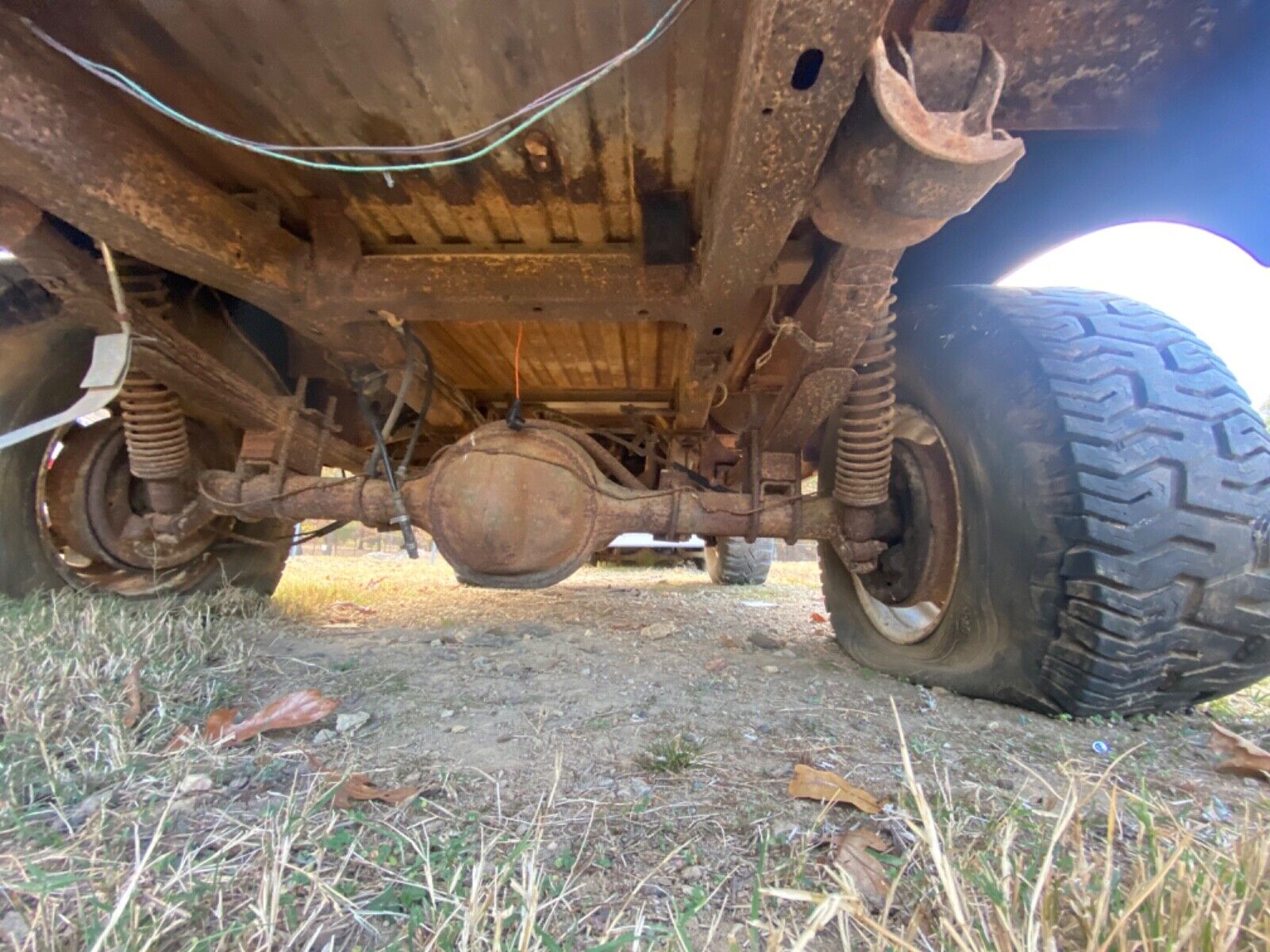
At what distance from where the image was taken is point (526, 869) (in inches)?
26.9

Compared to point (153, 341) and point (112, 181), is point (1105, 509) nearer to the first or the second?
point (112, 181)

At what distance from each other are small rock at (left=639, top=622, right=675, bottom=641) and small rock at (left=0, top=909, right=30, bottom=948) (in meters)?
2.01

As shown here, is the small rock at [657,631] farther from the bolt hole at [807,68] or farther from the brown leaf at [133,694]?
the bolt hole at [807,68]

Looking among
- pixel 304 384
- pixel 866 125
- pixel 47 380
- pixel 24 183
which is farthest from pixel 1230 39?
pixel 47 380

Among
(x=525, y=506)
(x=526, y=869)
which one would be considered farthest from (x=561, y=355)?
(x=526, y=869)

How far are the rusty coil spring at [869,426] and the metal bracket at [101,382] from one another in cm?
172

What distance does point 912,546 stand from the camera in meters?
1.83

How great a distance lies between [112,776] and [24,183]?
1032 millimetres

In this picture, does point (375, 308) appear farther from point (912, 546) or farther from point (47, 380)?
point (912, 546)

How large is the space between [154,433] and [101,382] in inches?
28.3

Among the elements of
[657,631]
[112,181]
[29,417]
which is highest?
[112,181]

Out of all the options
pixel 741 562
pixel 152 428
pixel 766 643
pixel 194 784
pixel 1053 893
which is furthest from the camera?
pixel 741 562

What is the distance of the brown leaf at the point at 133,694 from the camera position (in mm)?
1179

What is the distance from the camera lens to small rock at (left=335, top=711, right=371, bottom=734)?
1277 millimetres
